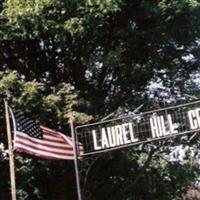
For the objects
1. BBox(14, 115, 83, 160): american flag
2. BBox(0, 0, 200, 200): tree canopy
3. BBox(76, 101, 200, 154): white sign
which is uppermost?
BBox(0, 0, 200, 200): tree canopy

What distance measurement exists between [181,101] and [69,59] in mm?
4732

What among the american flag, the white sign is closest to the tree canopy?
the american flag

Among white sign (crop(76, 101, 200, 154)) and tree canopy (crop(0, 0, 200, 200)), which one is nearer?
white sign (crop(76, 101, 200, 154))

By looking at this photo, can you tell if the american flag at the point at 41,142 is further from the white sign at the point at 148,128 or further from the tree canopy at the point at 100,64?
the tree canopy at the point at 100,64

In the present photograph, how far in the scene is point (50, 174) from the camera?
2227cm

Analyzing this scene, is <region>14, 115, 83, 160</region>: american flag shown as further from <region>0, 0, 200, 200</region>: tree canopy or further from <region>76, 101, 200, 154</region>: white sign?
<region>0, 0, 200, 200</region>: tree canopy

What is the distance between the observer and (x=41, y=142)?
14094 mm

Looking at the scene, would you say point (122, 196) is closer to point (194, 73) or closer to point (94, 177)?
point (94, 177)

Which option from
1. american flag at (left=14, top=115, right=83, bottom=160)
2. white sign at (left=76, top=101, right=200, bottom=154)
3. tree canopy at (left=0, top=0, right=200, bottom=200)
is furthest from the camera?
tree canopy at (left=0, top=0, right=200, bottom=200)

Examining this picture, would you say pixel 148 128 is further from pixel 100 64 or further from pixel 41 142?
pixel 100 64

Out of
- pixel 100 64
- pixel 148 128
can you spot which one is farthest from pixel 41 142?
pixel 100 64

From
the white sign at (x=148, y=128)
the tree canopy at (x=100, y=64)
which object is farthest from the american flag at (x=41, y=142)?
the tree canopy at (x=100, y=64)

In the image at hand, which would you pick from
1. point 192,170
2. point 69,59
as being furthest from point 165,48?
point 192,170

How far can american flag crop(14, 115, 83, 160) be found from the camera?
13.9 metres
